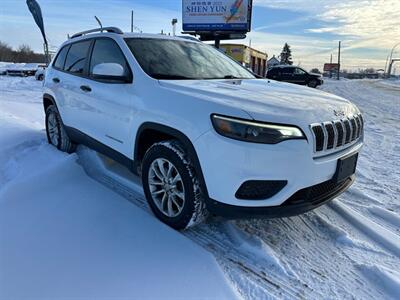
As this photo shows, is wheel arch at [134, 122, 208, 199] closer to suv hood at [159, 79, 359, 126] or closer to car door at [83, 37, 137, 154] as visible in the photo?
car door at [83, 37, 137, 154]

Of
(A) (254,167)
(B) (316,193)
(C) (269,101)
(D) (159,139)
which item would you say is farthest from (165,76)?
(B) (316,193)

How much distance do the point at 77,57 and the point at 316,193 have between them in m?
3.49

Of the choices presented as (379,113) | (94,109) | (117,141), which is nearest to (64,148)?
(94,109)

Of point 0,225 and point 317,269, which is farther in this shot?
point 0,225

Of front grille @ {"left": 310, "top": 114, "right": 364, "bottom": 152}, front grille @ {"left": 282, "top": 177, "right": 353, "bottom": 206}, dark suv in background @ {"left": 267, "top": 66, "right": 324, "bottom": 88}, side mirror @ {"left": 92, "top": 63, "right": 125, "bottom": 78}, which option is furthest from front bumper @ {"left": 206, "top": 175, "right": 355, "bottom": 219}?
dark suv in background @ {"left": 267, "top": 66, "right": 324, "bottom": 88}

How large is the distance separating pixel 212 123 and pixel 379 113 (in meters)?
11.0

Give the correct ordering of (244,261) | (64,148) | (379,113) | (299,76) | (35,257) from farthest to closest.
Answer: (299,76)
(379,113)
(64,148)
(244,261)
(35,257)

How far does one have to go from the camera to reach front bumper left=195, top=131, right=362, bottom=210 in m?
2.46

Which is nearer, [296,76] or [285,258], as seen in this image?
[285,258]

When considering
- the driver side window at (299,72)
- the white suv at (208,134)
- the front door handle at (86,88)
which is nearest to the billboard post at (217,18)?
the driver side window at (299,72)

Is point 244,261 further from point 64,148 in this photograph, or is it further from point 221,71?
point 64,148

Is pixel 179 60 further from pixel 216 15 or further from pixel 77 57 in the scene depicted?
pixel 216 15

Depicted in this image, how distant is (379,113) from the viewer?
11.8 metres

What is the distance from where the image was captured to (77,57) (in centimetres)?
464
